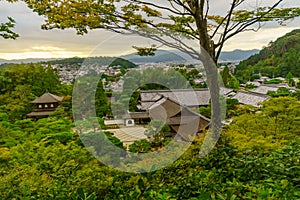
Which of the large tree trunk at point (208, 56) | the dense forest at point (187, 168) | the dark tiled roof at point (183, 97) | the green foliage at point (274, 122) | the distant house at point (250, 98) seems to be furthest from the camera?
the distant house at point (250, 98)

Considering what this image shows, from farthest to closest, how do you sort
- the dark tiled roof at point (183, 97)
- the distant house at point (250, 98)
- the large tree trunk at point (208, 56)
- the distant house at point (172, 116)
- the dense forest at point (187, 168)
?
the distant house at point (250, 98), the dark tiled roof at point (183, 97), the distant house at point (172, 116), the large tree trunk at point (208, 56), the dense forest at point (187, 168)

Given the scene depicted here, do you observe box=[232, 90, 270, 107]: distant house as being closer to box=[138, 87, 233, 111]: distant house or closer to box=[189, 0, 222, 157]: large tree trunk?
box=[138, 87, 233, 111]: distant house

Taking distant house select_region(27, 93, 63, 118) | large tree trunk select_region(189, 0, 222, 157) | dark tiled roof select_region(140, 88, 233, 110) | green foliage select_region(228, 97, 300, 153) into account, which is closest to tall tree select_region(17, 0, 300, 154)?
large tree trunk select_region(189, 0, 222, 157)

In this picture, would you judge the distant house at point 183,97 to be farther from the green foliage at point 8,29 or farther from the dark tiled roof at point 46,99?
the green foliage at point 8,29

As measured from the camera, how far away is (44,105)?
1430cm

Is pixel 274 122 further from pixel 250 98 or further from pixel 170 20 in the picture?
pixel 250 98

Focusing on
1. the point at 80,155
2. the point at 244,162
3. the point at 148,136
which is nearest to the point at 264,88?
the point at 148,136

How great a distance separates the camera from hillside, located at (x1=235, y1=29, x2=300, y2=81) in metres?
18.5

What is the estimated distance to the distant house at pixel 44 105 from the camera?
1405cm

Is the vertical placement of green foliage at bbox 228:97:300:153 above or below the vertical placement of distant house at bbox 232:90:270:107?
above

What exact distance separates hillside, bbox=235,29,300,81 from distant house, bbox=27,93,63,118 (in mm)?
14033

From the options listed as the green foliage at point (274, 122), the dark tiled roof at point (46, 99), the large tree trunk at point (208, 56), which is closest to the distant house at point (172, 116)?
the green foliage at point (274, 122)

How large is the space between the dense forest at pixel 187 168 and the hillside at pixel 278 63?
1494 cm

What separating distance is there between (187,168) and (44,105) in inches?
547
